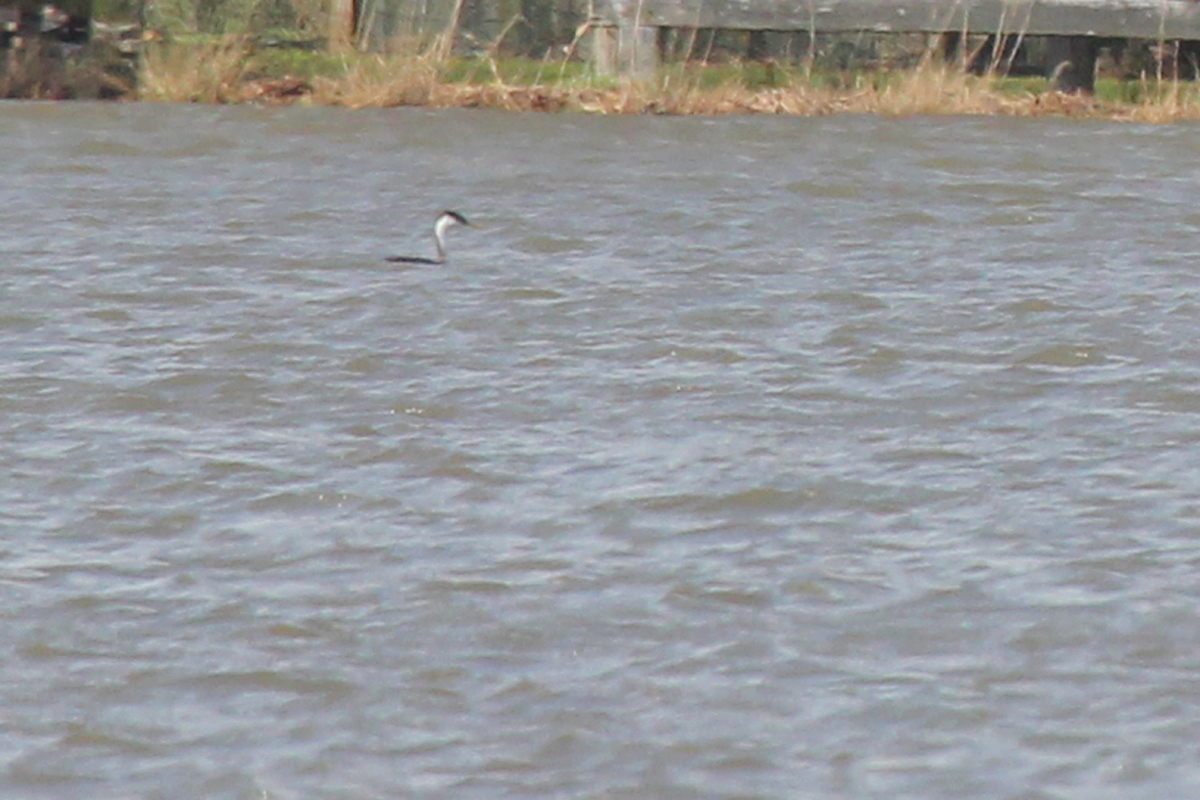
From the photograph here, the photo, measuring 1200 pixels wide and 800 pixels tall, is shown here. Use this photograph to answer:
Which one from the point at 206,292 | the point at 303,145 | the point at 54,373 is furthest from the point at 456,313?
the point at 303,145

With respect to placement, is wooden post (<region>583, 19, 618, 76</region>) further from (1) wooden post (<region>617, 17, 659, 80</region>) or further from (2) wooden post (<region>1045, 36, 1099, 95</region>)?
(2) wooden post (<region>1045, 36, 1099, 95</region>)

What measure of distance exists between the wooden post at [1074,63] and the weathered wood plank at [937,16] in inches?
8.4

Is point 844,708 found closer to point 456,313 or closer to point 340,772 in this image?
point 340,772

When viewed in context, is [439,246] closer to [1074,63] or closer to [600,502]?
[600,502]

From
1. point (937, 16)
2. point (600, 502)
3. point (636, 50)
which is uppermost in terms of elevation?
point (937, 16)

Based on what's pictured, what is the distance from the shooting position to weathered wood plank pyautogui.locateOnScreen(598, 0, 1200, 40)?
1553 centimetres

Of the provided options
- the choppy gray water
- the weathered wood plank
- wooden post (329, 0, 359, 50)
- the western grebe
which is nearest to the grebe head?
the western grebe

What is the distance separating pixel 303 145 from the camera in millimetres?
13953

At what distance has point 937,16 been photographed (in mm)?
15547

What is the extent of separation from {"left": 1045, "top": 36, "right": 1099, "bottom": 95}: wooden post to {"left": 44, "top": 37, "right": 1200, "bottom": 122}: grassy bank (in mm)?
122

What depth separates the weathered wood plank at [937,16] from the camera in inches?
611

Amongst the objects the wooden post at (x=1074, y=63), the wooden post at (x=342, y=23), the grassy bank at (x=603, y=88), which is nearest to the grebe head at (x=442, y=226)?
the grassy bank at (x=603, y=88)

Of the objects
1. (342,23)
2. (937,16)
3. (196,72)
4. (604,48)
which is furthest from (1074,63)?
(196,72)

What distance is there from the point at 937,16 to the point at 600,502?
32.4 ft
